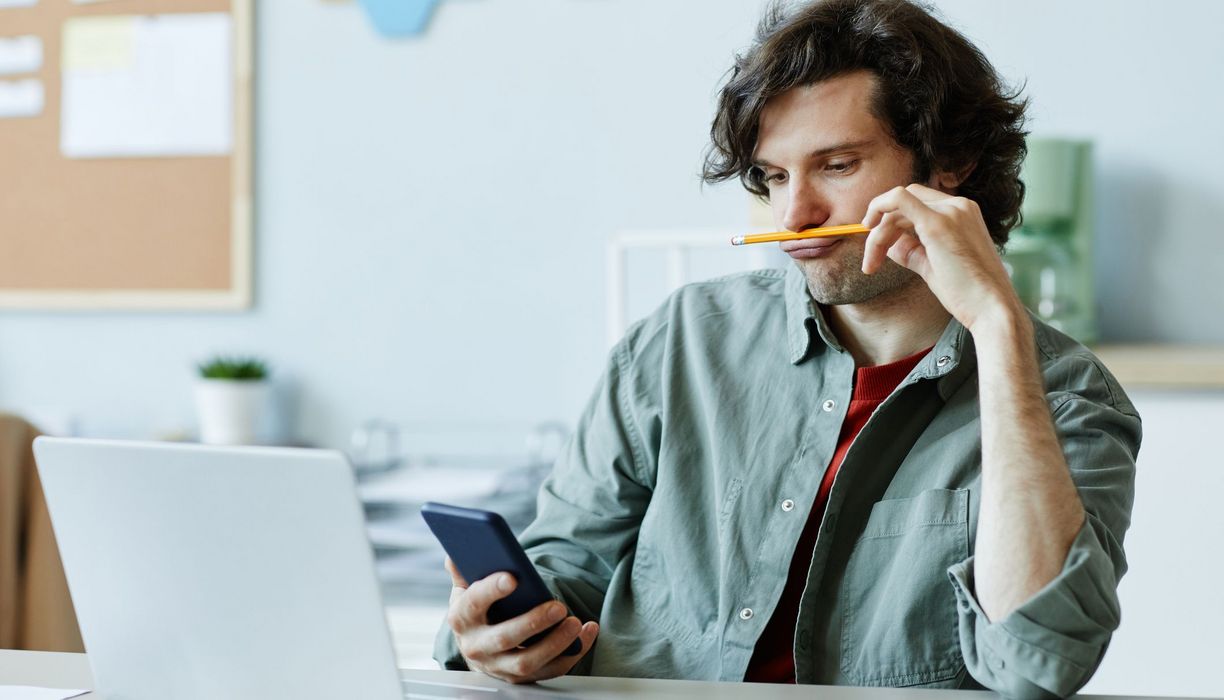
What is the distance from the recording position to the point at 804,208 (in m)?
1.17

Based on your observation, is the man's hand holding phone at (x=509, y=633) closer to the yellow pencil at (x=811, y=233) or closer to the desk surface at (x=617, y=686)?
the desk surface at (x=617, y=686)

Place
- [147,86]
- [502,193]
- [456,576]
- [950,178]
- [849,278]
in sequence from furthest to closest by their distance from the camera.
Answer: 1. [147,86]
2. [502,193]
3. [950,178]
4. [849,278]
5. [456,576]

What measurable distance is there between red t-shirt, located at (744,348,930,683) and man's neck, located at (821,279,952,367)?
33 mm

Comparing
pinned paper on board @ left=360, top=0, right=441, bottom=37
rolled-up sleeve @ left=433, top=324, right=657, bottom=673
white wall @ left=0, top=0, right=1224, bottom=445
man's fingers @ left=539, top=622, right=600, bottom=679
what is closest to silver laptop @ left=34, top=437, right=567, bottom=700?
man's fingers @ left=539, top=622, right=600, bottom=679

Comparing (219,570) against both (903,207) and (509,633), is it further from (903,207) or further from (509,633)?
(903,207)

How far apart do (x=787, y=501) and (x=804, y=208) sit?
28cm

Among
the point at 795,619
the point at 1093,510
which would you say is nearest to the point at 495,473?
the point at 795,619

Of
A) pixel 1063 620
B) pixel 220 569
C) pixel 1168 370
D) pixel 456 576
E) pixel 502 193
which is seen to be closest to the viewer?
pixel 220 569

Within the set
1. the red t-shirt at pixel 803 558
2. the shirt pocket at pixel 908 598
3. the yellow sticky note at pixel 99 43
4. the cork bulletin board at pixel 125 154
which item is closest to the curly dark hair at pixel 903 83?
the red t-shirt at pixel 803 558

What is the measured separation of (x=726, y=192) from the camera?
94.3 inches

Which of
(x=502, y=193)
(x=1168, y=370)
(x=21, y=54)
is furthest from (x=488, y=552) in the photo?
(x=21, y=54)

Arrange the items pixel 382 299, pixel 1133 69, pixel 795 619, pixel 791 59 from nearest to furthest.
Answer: pixel 795 619
pixel 791 59
pixel 1133 69
pixel 382 299

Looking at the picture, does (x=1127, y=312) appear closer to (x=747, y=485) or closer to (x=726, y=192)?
(x=726, y=192)

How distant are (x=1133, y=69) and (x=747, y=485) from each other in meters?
1.44
